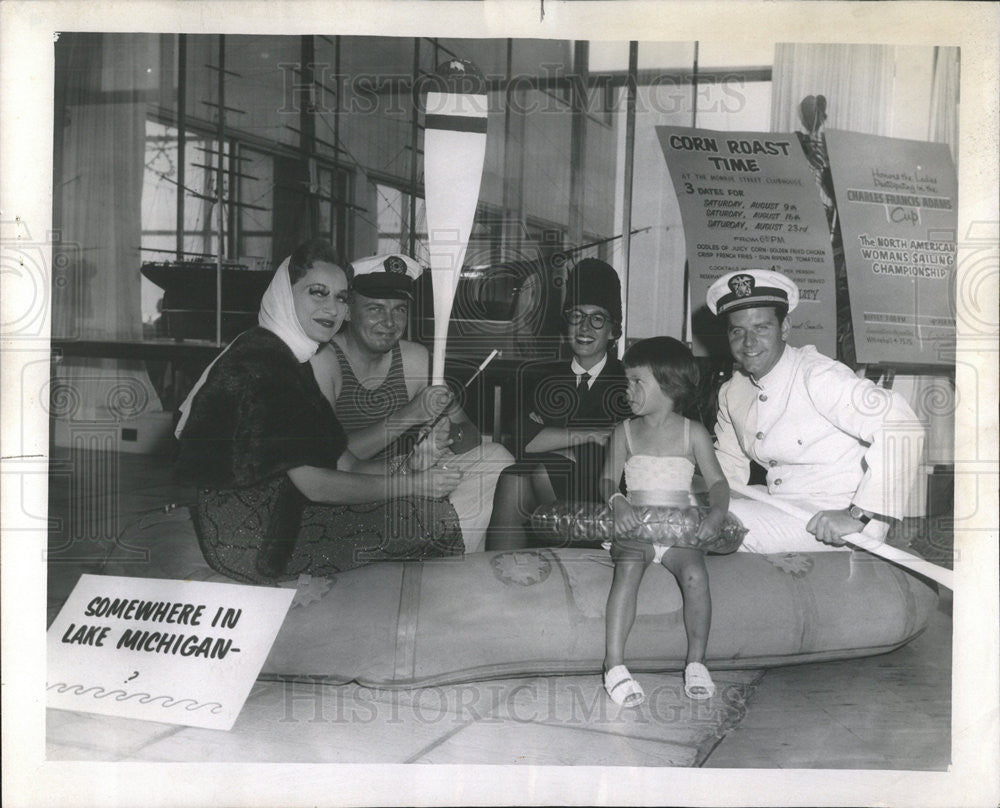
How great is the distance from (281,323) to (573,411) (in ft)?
2.89

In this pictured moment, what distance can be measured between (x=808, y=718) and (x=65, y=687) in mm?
2129

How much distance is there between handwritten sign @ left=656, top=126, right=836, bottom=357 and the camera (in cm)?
248

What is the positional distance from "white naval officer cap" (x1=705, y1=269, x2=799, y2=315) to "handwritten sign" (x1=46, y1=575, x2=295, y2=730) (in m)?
1.49

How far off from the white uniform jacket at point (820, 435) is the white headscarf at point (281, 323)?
123cm

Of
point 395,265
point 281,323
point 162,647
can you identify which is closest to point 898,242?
point 395,265

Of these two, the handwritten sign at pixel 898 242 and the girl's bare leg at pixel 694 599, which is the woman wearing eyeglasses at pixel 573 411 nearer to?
the girl's bare leg at pixel 694 599

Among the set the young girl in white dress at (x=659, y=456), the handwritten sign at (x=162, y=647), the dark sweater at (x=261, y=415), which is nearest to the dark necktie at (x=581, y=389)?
the young girl in white dress at (x=659, y=456)

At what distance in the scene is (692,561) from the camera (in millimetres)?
2490

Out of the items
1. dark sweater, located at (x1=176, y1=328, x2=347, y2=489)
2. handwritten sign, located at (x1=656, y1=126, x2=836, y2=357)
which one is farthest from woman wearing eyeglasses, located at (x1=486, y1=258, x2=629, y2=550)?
dark sweater, located at (x1=176, y1=328, x2=347, y2=489)

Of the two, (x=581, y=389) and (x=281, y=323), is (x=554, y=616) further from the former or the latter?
(x=281, y=323)

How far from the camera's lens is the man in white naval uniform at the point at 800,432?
2516 millimetres

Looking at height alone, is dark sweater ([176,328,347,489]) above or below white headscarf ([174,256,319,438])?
below

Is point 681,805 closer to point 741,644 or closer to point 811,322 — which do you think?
point 741,644

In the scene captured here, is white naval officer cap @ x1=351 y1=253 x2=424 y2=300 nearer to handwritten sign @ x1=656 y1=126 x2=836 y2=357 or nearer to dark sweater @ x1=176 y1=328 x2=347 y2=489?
dark sweater @ x1=176 y1=328 x2=347 y2=489
